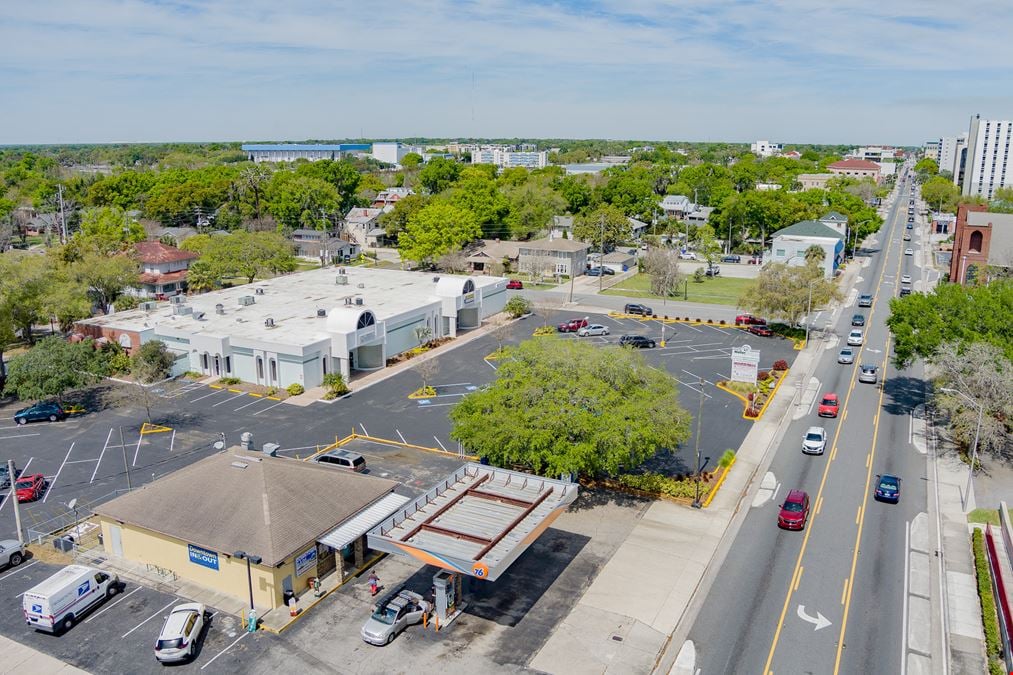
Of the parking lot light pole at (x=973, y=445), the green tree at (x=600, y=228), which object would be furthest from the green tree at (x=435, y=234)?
the parking lot light pole at (x=973, y=445)

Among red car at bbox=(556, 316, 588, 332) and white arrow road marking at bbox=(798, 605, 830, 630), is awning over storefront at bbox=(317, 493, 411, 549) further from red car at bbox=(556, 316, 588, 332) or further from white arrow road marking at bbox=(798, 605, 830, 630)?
red car at bbox=(556, 316, 588, 332)

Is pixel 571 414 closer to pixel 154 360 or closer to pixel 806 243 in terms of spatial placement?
pixel 154 360

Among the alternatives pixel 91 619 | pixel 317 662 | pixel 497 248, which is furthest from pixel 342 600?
pixel 497 248

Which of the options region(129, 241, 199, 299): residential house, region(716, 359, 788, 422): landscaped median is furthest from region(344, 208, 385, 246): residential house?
region(716, 359, 788, 422): landscaped median

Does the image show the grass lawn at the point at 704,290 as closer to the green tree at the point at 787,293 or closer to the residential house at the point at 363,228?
the green tree at the point at 787,293

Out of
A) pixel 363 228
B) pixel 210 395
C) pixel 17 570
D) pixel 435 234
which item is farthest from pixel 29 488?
pixel 363 228
